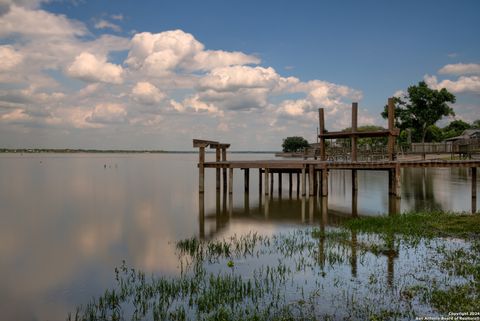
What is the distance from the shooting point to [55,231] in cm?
1784

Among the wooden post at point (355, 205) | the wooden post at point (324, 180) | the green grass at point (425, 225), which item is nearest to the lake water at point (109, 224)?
the wooden post at point (355, 205)

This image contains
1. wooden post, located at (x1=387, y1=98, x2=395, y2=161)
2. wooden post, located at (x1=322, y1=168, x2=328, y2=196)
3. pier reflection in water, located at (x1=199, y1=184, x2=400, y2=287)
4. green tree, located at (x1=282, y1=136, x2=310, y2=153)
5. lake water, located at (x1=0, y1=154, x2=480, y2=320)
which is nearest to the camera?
lake water, located at (x1=0, y1=154, x2=480, y2=320)

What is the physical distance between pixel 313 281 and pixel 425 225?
7.12m

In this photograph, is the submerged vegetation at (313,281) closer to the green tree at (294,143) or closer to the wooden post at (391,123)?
the wooden post at (391,123)

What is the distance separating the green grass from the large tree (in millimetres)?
46078

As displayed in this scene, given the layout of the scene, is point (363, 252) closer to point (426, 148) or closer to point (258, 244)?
point (258, 244)

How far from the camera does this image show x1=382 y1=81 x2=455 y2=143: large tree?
59031mm

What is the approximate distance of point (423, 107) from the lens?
60.0m

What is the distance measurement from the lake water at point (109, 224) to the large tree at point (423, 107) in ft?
93.9

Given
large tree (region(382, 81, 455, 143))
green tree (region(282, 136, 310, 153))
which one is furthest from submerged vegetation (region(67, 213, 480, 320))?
green tree (region(282, 136, 310, 153))

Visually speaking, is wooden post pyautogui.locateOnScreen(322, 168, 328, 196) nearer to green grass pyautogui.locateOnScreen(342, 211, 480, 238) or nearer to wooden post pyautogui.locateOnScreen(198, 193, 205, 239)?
wooden post pyautogui.locateOnScreen(198, 193, 205, 239)

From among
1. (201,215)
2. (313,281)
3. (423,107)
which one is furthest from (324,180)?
(423,107)

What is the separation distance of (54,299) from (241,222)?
34.5 feet

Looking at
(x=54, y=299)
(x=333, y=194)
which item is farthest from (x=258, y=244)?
(x=333, y=194)
